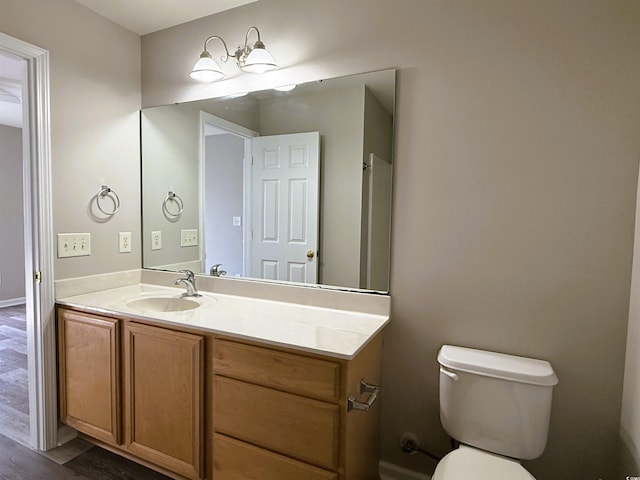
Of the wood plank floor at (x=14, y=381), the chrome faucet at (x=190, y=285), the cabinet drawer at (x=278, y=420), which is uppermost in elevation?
the chrome faucet at (x=190, y=285)

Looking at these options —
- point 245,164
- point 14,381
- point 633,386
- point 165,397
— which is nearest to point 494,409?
point 633,386

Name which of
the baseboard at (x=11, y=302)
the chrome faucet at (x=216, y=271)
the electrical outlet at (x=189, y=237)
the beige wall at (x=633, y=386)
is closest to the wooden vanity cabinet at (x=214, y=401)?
the chrome faucet at (x=216, y=271)

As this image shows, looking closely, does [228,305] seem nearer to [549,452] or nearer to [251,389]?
[251,389]

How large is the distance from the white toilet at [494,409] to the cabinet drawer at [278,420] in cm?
40

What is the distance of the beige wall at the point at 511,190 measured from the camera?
1.28m

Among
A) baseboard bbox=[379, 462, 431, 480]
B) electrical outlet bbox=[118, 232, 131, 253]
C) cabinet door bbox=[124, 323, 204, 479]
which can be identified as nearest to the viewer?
cabinet door bbox=[124, 323, 204, 479]

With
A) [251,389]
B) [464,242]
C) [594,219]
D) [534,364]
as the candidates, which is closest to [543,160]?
[594,219]

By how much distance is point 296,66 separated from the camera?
1.79m

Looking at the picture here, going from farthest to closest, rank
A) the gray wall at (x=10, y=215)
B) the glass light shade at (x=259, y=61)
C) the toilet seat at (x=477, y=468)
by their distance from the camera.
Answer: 1. the gray wall at (x=10, y=215)
2. the glass light shade at (x=259, y=61)
3. the toilet seat at (x=477, y=468)

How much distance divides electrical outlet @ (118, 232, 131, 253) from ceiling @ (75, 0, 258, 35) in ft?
4.21

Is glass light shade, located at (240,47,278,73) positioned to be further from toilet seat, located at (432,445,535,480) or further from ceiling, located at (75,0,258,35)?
toilet seat, located at (432,445,535,480)

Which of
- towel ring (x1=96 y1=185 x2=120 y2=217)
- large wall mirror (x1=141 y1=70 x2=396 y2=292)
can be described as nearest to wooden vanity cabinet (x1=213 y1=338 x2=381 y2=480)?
large wall mirror (x1=141 y1=70 x2=396 y2=292)

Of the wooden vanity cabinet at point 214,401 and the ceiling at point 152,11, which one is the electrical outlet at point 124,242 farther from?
the ceiling at point 152,11

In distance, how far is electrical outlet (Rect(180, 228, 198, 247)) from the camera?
220 cm
